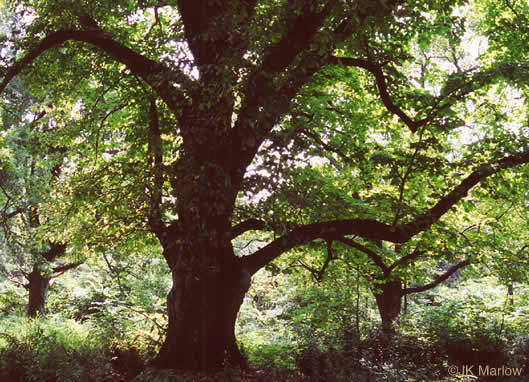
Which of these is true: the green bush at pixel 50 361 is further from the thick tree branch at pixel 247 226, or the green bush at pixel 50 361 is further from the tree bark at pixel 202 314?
the thick tree branch at pixel 247 226

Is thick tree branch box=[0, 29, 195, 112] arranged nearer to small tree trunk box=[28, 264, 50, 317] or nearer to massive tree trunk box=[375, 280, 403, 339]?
massive tree trunk box=[375, 280, 403, 339]

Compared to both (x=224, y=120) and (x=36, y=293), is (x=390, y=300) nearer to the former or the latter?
(x=224, y=120)

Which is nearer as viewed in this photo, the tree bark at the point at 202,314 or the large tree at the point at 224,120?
the large tree at the point at 224,120

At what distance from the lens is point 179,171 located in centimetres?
534

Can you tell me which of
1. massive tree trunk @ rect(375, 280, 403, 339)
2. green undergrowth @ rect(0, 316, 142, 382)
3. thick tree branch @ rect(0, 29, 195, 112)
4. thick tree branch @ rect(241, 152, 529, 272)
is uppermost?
thick tree branch @ rect(0, 29, 195, 112)

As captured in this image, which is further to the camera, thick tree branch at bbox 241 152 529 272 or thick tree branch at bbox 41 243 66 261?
thick tree branch at bbox 41 243 66 261

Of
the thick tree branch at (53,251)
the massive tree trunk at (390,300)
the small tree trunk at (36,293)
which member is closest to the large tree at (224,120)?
the massive tree trunk at (390,300)

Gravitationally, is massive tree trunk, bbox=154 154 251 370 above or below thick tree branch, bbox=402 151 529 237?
below

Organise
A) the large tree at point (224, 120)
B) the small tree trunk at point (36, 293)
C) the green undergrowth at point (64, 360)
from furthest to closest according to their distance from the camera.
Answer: the small tree trunk at point (36, 293)
the green undergrowth at point (64, 360)
the large tree at point (224, 120)

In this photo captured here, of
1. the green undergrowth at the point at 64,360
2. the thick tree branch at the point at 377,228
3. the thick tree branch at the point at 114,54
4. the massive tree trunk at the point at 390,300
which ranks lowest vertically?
the green undergrowth at the point at 64,360

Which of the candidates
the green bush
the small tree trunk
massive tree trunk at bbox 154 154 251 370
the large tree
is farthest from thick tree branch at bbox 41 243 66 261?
massive tree trunk at bbox 154 154 251 370

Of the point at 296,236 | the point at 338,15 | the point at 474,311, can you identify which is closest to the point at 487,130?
the point at 474,311

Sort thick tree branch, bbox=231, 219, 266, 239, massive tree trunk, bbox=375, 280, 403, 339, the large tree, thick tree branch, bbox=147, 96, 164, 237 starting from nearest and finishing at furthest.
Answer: the large tree → thick tree branch, bbox=147, 96, 164, 237 → thick tree branch, bbox=231, 219, 266, 239 → massive tree trunk, bbox=375, 280, 403, 339

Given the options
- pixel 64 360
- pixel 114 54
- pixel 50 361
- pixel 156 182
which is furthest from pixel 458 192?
pixel 50 361
